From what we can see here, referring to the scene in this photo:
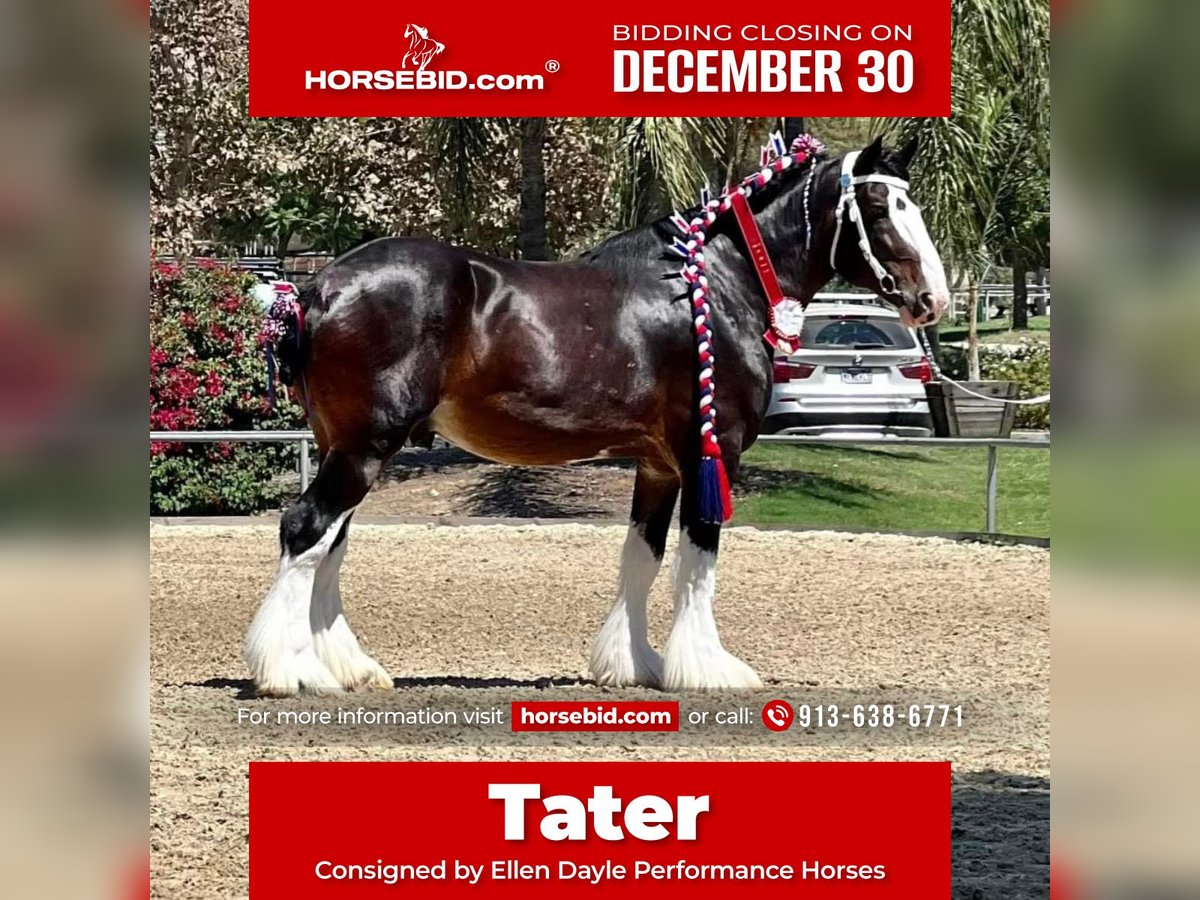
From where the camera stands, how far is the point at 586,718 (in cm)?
448

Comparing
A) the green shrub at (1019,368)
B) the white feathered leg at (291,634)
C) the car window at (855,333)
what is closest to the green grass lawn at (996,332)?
the green shrub at (1019,368)

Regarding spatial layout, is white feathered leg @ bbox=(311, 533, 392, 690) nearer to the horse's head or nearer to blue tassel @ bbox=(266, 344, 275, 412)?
blue tassel @ bbox=(266, 344, 275, 412)

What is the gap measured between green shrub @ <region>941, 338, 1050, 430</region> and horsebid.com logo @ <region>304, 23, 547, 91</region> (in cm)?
1191

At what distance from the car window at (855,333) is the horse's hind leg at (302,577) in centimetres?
1008

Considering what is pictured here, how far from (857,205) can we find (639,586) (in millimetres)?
1658

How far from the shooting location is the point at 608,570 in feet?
31.4

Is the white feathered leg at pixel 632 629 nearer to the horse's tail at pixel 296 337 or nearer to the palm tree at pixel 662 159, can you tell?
the horse's tail at pixel 296 337

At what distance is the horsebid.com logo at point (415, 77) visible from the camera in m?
4.76

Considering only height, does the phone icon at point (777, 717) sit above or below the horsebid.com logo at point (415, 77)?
below

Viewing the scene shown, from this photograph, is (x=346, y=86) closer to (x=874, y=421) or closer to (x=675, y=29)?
(x=675, y=29)

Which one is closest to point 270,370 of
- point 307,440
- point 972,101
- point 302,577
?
point 302,577

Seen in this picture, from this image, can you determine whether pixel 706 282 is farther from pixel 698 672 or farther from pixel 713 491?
pixel 698 672
